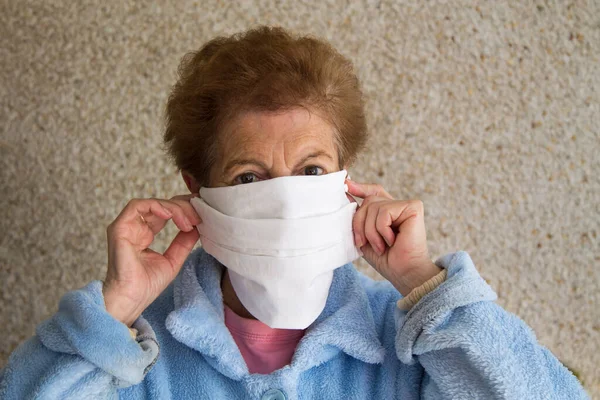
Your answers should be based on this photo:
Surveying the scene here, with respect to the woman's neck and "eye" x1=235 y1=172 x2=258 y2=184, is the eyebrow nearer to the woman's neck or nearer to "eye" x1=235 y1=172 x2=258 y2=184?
"eye" x1=235 y1=172 x2=258 y2=184

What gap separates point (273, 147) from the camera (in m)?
1.11

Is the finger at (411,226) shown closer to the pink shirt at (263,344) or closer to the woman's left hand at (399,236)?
the woman's left hand at (399,236)

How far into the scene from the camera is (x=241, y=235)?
3.55ft

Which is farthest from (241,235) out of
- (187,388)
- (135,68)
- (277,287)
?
(135,68)

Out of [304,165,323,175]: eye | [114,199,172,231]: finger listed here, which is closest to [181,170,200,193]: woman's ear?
[114,199,172,231]: finger

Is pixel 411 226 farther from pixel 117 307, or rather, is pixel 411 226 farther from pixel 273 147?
pixel 117 307

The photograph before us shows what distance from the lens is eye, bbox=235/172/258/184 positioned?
1.14 metres

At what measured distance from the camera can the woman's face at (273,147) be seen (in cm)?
111

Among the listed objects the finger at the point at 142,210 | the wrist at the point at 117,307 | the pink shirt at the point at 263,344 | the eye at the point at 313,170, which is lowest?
the pink shirt at the point at 263,344

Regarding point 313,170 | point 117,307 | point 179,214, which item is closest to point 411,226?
point 313,170

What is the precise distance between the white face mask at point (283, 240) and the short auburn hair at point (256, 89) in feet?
0.41

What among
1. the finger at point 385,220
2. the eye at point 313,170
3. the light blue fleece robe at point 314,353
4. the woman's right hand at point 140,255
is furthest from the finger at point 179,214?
Answer: the finger at point 385,220

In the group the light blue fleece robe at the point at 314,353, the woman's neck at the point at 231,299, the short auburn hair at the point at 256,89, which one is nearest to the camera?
the light blue fleece robe at the point at 314,353

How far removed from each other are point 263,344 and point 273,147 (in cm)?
38
